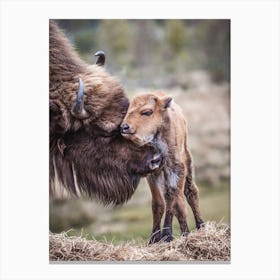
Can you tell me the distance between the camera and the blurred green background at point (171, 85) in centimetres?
512

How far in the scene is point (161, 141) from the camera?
503 centimetres

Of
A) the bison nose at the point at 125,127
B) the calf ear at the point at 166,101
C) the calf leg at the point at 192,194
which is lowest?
the calf leg at the point at 192,194

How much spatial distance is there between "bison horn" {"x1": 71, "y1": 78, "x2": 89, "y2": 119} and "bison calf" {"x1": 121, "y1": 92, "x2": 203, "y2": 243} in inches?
14.0

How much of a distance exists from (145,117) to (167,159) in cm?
37

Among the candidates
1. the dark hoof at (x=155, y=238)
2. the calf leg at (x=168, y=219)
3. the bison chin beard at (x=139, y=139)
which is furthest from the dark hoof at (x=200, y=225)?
the bison chin beard at (x=139, y=139)

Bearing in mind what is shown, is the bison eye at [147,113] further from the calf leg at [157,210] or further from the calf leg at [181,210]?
the calf leg at [181,210]

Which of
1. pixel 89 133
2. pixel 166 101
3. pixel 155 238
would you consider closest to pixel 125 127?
pixel 89 133

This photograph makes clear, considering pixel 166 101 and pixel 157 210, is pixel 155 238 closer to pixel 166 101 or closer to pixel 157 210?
pixel 157 210

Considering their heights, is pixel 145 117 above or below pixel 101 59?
below

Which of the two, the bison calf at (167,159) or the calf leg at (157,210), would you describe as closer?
the bison calf at (167,159)

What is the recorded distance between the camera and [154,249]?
5113 millimetres
